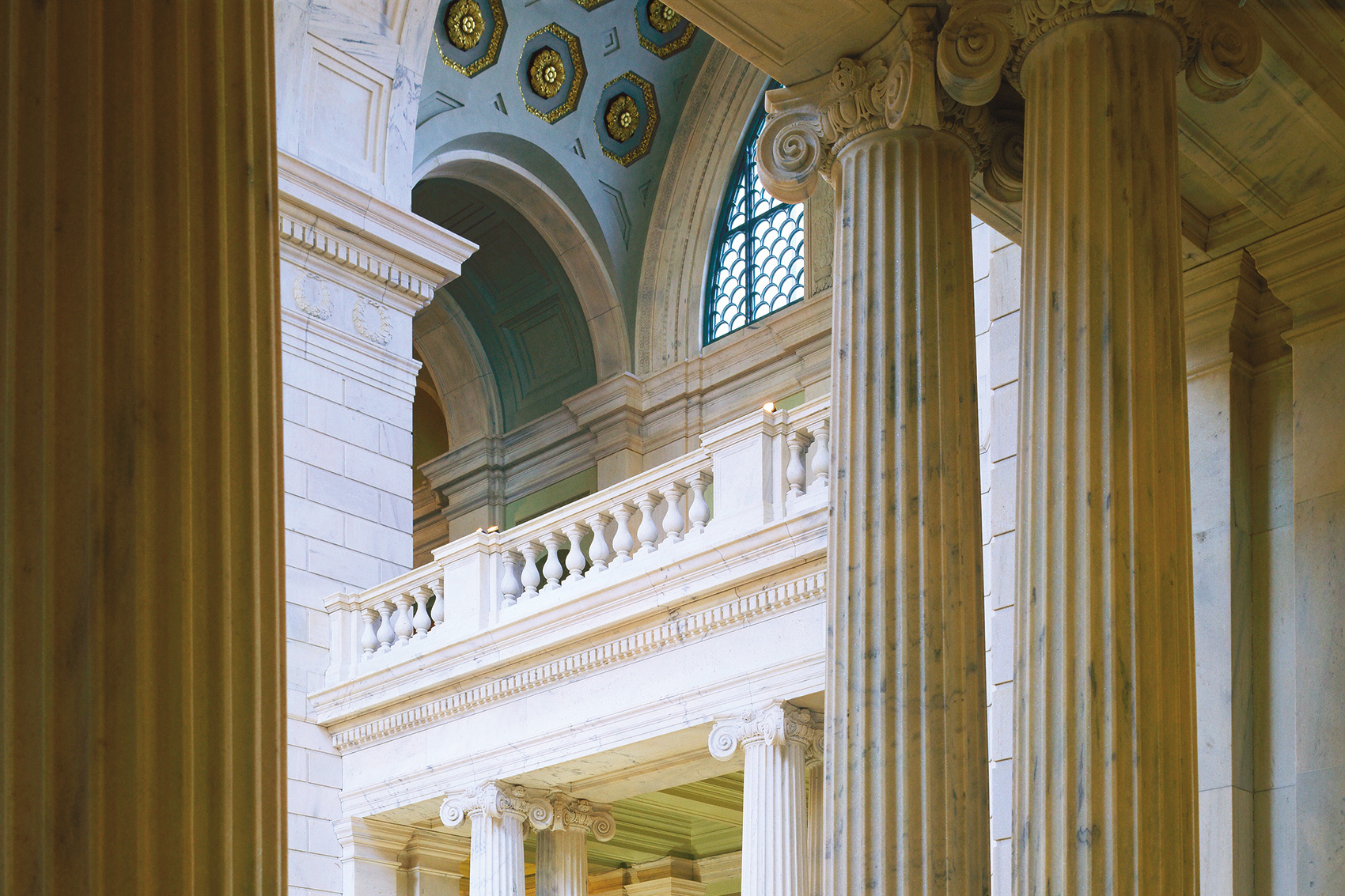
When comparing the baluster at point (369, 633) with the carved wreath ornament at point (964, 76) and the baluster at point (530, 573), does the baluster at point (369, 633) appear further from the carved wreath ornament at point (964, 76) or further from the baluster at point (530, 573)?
the carved wreath ornament at point (964, 76)

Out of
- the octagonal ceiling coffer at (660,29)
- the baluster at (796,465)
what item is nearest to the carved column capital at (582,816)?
the baluster at (796,465)

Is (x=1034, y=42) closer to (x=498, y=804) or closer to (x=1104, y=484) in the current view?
(x=1104, y=484)

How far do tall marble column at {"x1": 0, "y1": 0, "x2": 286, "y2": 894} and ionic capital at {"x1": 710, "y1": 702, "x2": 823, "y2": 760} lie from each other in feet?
26.5

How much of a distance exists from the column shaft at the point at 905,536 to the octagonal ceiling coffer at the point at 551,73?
15.3 m

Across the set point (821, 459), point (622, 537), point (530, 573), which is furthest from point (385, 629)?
point (821, 459)

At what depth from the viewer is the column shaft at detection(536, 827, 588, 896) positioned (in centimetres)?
1252

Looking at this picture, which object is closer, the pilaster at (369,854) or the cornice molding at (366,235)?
the pilaster at (369,854)

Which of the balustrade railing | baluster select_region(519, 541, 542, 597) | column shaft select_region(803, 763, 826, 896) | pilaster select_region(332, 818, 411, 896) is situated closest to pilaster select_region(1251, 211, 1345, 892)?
the balustrade railing

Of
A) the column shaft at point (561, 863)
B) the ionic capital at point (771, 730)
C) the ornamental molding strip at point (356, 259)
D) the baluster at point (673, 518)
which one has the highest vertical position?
the ornamental molding strip at point (356, 259)

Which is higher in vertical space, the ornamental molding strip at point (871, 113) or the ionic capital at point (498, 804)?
the ornamental molding strip at point (871, 113)

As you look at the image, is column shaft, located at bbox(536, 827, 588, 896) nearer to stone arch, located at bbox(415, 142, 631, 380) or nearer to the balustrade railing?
the balustrade railing

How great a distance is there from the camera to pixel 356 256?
15.5m

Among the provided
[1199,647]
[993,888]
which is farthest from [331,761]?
[1199,647]

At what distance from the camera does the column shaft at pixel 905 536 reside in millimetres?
4531
